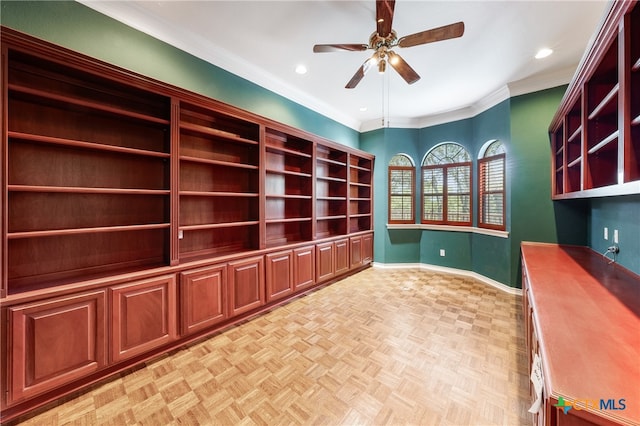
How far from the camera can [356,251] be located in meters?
4.70

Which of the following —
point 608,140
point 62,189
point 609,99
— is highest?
point 609,99

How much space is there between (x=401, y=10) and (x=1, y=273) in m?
3.71

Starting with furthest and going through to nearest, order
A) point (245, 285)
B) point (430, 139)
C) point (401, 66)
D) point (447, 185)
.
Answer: point (430, 139), point (447, 185), point (245, 285), point (401, 66)

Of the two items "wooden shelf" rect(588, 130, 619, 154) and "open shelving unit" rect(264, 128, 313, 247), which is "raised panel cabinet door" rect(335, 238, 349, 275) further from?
"wooden shelf" rect(588, 130, 619, 154)

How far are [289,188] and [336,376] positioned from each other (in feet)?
8.80

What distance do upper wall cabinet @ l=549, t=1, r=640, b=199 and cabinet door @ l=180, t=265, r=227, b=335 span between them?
3.06m

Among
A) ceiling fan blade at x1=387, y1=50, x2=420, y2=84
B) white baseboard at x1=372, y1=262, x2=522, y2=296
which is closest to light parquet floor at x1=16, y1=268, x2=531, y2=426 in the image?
white baseboard at x1=372, y1=262, x2=522, y2=296

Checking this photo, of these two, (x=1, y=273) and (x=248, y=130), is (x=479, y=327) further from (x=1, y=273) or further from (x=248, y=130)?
(x=1, y=273)

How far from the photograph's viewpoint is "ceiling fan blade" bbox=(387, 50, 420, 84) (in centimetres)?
228

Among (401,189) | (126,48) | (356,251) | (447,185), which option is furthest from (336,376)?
(447,185)

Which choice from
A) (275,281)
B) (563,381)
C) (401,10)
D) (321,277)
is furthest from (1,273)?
(401,10)

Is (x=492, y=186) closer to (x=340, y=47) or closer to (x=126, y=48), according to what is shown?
(x=340, y=47)

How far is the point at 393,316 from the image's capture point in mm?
2930

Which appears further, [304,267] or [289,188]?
[289,188]
